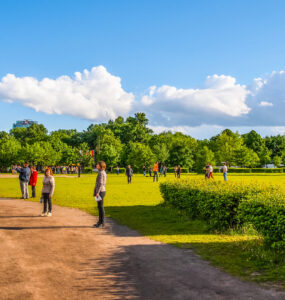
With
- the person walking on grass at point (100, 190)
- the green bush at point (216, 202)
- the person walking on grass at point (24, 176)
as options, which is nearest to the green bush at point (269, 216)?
the green bush at point (216, 202)

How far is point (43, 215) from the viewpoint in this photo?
1133cm

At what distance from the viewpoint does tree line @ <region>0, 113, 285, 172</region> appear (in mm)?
67938

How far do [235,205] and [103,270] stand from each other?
455 cm

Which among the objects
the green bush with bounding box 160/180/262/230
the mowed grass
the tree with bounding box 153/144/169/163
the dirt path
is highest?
the tree with bounding box 153/144/169/163

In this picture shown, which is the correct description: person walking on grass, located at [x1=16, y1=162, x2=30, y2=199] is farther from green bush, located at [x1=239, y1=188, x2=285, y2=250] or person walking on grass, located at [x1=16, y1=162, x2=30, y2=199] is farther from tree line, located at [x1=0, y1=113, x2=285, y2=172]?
tree line, located at [x1=0, y1=113, x2=285, y2=172]

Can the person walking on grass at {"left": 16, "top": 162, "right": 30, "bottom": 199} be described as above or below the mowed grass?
above

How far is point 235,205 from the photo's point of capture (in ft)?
28.8

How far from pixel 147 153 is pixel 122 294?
55360 millimetres

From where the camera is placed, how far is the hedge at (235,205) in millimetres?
6480

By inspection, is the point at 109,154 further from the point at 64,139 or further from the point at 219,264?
the point at 219,264

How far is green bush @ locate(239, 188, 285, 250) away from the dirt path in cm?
157

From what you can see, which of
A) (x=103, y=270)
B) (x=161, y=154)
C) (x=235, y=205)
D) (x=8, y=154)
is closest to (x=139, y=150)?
(x=161, y=154)

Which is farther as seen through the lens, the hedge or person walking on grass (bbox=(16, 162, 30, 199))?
person walking on grass (bbox=(16, 162, 30, 199))

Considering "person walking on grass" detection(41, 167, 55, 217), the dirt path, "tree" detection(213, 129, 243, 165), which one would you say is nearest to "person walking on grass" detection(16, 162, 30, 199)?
"person walking on grass" detection(41, 167, 55, 217)
